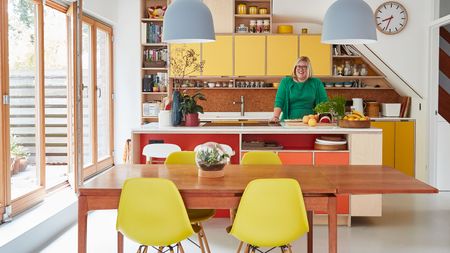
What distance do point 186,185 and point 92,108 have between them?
4547 millimetres

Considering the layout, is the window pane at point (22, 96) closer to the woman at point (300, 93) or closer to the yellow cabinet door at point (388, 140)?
the woman at point (300, 93)

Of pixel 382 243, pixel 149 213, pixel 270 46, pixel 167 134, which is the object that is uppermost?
pixel 270 46

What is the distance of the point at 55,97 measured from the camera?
6105mm

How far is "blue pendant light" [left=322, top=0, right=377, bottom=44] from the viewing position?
169 inches

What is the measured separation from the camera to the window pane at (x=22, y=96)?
4.84 metres

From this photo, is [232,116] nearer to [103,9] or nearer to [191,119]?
[103,9]

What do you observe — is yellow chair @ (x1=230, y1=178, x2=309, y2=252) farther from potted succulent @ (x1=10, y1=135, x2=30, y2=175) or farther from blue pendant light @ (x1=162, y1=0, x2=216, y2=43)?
potted succulent @ (x1=10, y1=135, x2=30, y2=175)

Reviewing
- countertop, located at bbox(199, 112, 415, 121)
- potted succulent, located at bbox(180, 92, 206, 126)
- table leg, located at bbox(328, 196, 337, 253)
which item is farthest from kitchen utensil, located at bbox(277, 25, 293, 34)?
table leg, located at bbox(328, 196, 337, 253)

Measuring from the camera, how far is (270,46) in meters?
8.09

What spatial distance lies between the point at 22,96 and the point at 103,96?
2.80 m

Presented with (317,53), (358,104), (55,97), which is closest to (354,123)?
(358,104)

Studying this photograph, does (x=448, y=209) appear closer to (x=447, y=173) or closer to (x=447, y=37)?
(x=447, y=173)

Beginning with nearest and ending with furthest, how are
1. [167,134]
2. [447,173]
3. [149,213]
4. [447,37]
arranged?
[149,213], [167,134], [447,173], [447,37]

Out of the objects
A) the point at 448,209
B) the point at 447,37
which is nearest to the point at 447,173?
the point at 448,209
